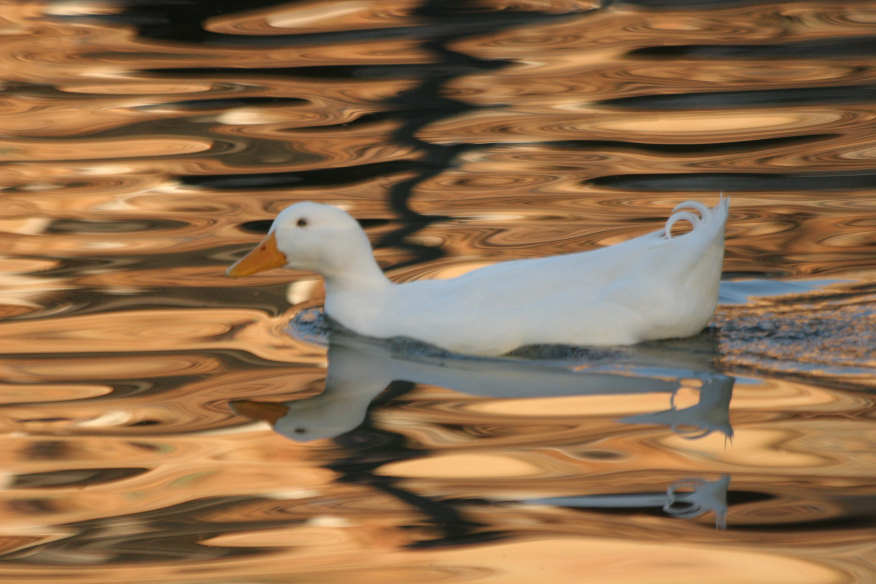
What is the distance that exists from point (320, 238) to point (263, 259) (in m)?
0.34

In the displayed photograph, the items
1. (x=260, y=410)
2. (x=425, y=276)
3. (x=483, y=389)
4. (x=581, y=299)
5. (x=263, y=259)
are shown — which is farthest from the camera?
(x=425, y=276)

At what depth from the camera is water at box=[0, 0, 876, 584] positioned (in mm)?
5293

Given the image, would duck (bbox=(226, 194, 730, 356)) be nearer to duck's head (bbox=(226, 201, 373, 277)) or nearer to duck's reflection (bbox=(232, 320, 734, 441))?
duck's reflection (bbox=(232, 320, 734, 441))

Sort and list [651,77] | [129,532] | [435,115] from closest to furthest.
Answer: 1. [129,532]
2. [435,115]
3. [651,77]

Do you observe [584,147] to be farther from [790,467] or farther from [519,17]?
[790,467]

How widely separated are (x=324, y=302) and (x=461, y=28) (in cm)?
764

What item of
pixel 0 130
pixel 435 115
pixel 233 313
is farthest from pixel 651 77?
pixel 233 313

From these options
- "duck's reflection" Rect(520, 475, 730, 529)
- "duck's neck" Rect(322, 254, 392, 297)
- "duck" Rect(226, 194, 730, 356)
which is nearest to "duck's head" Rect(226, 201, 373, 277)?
"duck's neck" Rect(322, 254, 392, 297)

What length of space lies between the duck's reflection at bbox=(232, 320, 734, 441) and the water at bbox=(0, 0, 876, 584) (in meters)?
0.02

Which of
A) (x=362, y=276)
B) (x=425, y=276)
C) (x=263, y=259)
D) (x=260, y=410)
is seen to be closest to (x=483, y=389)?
(x=260, y=410)

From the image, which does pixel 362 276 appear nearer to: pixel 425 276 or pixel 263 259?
pixel 263 259

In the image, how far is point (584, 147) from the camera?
11430 mm

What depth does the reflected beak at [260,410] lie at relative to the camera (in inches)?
260

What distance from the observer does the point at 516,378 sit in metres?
6.95
